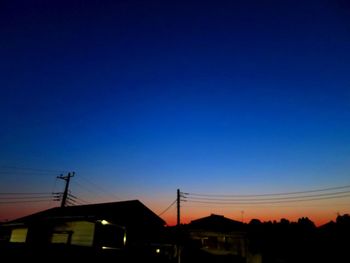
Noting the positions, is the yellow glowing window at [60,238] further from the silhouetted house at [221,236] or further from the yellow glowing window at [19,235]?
the silhouetted house at [221,236]

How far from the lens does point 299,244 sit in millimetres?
32719

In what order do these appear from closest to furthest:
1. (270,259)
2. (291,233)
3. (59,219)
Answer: (59,219), (270,259), (291,233)

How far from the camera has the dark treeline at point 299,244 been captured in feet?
101

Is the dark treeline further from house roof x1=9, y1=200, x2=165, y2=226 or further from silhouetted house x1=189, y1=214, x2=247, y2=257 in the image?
house roof x1=9, y1=200, x2=165, y2=226

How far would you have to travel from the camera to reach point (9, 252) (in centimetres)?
1388

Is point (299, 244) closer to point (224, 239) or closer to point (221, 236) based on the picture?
point (224, 239)

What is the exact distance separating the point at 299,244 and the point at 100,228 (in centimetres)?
2432

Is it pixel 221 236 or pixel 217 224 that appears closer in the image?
pixel 221 236

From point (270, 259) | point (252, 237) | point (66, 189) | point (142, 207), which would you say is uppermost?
point (66, 189)

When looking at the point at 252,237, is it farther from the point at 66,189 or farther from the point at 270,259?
the point at 66,189

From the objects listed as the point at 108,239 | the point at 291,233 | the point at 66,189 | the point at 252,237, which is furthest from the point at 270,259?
the point at 66,189

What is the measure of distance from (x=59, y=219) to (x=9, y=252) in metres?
9.35

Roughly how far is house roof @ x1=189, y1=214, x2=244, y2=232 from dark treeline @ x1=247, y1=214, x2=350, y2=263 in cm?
216

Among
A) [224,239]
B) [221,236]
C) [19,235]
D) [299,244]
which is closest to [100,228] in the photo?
[19,235]
